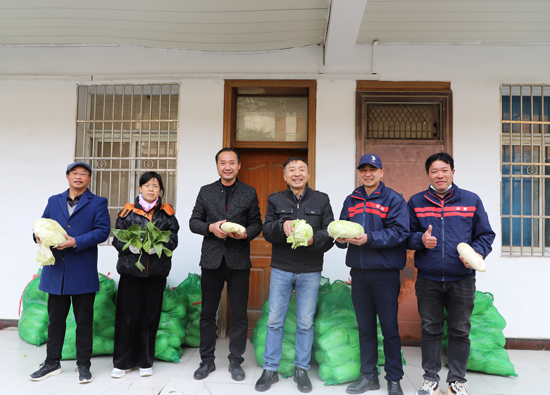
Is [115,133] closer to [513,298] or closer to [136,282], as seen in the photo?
[136,282]

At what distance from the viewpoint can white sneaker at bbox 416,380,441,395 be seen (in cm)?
297

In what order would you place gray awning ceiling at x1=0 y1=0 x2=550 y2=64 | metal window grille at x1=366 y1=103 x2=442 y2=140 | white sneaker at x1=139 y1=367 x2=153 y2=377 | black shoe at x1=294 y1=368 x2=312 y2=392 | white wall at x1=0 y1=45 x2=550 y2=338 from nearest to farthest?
black shoe at x1=294 y1=368 x2=312 y2=392 < white sneaker at x1=139 y1=367 x2=153 y2=377 < gray awning ceiling at x1=0 y1=0 x2=550 y2=64 < white wall at x1=0 y1=45 x2=550 y2=338 < metal window grille at x1=366 y1=103 x2=442 y2=140

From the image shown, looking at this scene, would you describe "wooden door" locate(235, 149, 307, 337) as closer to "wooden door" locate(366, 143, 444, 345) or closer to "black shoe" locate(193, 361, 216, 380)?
"wooden door" locate(366, 143, 444, 345)

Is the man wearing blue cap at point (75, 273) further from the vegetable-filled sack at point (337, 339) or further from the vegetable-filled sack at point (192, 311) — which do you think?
the vegetable-filled sack at point (337, 339)

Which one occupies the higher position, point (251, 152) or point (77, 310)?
point (251, 152)

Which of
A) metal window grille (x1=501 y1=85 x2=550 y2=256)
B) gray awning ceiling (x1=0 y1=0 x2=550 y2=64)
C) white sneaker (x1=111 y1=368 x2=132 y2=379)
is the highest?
gray awning ceiling (x1=0 y1=0 x2=550 y2=64)

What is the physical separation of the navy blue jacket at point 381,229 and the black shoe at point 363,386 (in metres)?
0.96

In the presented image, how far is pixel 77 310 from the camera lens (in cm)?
327

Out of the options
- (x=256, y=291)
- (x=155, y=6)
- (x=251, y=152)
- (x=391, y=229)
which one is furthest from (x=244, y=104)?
(x=391, y=229)

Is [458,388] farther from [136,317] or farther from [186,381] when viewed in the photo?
[136,317]

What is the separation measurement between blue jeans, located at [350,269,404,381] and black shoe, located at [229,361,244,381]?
106 centimetres

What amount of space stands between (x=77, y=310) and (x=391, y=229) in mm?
2791

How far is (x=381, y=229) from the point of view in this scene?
10.0 ft

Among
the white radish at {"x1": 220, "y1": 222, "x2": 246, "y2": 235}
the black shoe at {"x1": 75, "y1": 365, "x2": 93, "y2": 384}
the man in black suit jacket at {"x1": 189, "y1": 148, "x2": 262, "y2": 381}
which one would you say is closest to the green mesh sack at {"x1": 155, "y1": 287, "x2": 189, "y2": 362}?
the man in black suit jacket at {"x1": 189, "y1": 148, "x2": 262, "y2": 381}
